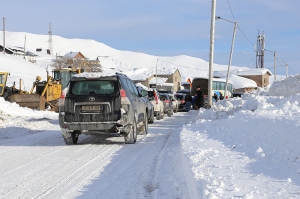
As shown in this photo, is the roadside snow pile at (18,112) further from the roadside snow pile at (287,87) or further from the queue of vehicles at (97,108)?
the queue of vehicles at (97,108)

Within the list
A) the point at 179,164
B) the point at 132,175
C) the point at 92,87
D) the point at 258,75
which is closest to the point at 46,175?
the point at 132,175

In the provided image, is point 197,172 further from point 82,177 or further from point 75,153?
point 75,153

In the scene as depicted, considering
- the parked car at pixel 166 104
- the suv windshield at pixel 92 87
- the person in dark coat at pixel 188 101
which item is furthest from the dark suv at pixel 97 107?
the person in dark coat at pixel 188 101

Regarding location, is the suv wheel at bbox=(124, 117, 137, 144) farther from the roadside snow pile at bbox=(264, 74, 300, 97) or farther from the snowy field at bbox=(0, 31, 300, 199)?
the roadside snow pile at bbox=(264, 74, 300, 97)

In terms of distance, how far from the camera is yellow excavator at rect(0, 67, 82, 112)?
2600 centimetres

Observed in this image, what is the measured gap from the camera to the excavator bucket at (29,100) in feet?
85.1

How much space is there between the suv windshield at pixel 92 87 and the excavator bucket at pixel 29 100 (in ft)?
49.8

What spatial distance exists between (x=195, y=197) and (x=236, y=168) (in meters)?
1.31

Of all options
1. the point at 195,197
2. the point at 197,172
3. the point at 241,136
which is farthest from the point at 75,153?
the point at 195,197

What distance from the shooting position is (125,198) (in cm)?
603

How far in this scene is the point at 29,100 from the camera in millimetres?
26062

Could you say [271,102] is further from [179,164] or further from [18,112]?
[18,112]

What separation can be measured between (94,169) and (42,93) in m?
20.2

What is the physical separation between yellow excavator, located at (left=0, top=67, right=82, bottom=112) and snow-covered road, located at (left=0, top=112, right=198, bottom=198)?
13.6 meters
